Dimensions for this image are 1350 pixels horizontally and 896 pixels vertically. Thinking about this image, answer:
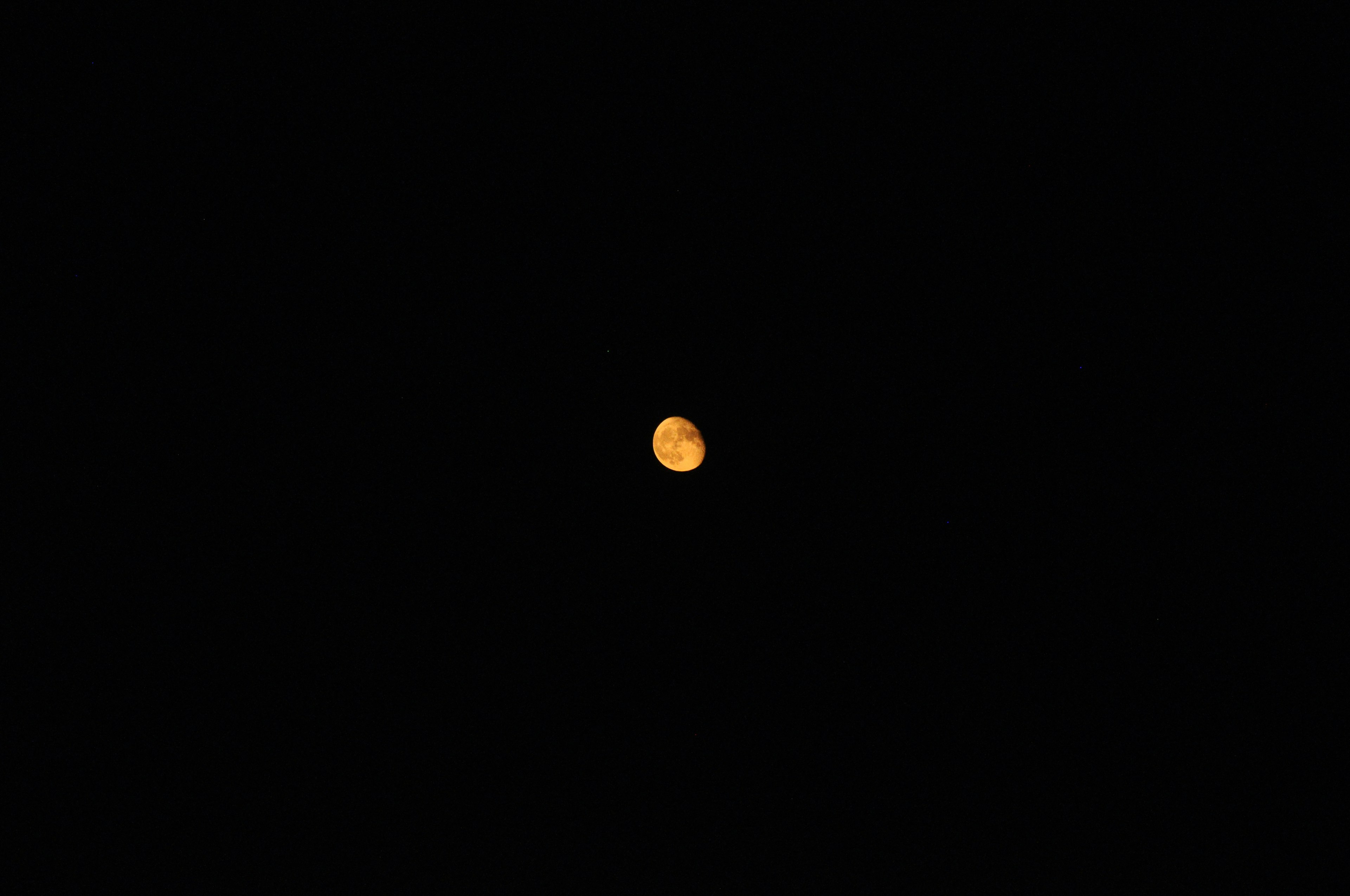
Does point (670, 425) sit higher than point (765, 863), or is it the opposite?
point (670, 425)

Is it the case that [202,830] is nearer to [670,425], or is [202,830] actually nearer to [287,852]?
[287,852]

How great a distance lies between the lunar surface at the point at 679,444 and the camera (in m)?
3.08

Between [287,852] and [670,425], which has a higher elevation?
[670,425]

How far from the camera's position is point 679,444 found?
10.1 feet

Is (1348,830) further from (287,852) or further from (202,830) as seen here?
(202,830)

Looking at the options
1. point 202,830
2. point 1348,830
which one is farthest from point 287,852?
point 1348,830

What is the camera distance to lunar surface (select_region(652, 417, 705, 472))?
10.1 feet

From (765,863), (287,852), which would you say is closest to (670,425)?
(765,863)

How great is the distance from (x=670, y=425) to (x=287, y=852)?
66.5 inches

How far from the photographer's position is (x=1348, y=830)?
9.84 ft

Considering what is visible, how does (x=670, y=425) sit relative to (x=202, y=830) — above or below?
above

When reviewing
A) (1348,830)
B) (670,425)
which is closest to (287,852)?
(670,425)

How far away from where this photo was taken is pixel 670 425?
3.10 metres

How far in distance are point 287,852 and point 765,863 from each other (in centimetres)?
141
